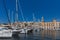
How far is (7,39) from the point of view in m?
43.1

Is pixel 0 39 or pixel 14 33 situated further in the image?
pixel 14 33

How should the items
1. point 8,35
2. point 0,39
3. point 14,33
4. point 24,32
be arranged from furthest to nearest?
point 24,32 → point 14,33 → point 8,35 → point 0,39

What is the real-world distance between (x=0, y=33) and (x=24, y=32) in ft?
91.2

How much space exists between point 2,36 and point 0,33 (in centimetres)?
86

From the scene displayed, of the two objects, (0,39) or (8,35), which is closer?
(0,39)

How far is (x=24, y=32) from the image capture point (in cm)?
7244

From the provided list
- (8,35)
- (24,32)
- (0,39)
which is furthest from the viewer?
(24,32)

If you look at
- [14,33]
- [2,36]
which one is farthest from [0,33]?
[14,33]

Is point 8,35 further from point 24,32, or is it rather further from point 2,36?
point 24,32

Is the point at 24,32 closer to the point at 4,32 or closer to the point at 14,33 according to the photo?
the point at 14,33

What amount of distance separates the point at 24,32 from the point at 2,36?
27590 millimetres

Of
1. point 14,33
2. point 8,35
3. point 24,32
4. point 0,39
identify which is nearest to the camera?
point 0,39

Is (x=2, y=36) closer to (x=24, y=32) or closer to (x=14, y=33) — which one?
(x=14, y=33)

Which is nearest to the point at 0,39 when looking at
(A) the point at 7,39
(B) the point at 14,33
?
(A) the point at 7,39
